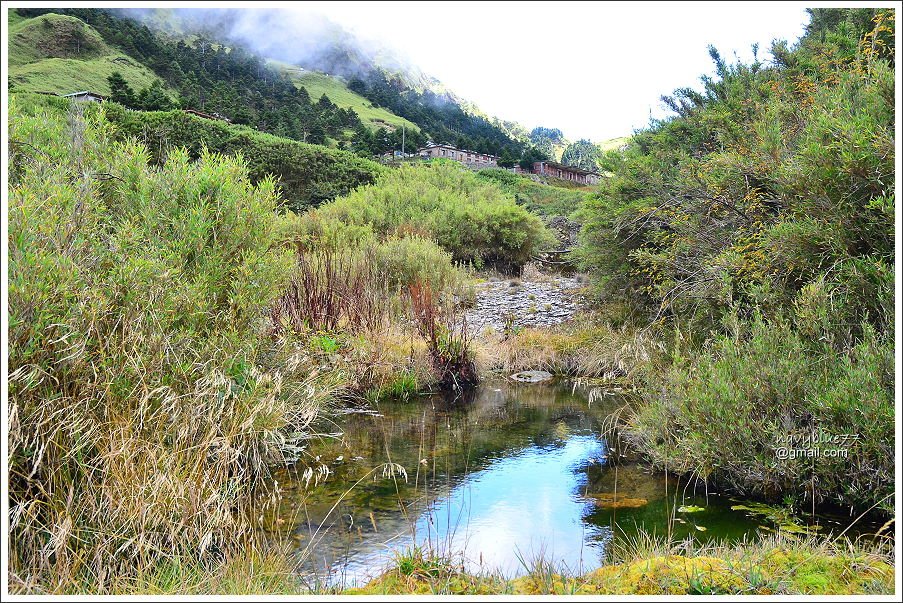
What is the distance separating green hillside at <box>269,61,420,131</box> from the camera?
6388cm

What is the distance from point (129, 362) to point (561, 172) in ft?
179

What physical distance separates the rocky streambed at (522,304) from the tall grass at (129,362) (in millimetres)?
6075

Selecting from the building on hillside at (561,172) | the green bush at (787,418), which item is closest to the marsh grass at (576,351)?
the green bush at (787,418)

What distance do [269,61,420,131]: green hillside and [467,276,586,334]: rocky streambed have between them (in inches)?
1900

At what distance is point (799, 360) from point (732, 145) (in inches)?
151

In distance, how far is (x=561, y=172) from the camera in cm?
5553

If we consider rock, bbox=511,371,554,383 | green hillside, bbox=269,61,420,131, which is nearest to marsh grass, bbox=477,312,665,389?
rock, bbox=511,371,554,383

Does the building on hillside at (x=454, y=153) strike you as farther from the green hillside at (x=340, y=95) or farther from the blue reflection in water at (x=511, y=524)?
the blue reflection in water at (x=511, y=524)

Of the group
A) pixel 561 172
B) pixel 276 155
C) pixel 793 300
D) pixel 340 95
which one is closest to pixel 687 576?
pixel 793 300

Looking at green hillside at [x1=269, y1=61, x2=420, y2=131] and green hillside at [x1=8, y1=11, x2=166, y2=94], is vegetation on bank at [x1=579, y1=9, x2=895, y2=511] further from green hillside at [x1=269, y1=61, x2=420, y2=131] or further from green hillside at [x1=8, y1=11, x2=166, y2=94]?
green hillside at [x1=269, y1=61, x2=420, y2=131]

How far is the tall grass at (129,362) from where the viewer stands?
3.12m

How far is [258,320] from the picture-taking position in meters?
5.20

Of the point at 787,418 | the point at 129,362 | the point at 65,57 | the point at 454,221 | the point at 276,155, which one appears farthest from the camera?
the point at 65,57

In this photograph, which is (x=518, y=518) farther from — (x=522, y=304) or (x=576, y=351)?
(x=522, y=304)
